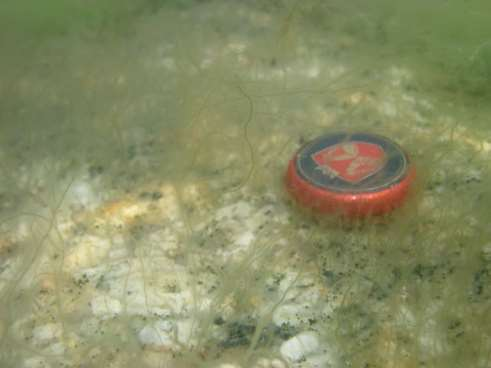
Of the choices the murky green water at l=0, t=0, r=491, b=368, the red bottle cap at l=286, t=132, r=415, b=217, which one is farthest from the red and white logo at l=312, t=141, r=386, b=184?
the murky green water at l=0, t=0, r=491, b=368

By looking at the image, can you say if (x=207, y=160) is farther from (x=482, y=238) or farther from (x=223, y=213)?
(x=482, y=238)

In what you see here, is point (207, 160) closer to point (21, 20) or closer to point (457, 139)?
point (457, 139)

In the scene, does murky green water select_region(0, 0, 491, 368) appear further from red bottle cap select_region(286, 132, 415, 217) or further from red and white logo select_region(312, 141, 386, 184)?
red and white logo select_region(312, 141, 386, 184)

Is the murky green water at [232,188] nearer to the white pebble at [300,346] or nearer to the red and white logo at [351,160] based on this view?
the white pebble at [300,346]

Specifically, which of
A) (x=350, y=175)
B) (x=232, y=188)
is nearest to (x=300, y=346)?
(x=350, y=175)

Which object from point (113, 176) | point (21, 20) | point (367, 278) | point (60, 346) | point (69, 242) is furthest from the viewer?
point (21, 20)

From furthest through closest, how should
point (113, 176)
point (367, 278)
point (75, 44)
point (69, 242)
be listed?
point (75, 44)
point (113, 176)
point (69, 242)
point (367, 278)

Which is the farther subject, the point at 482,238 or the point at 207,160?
the point at 207,160

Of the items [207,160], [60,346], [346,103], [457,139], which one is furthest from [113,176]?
[457,139]
